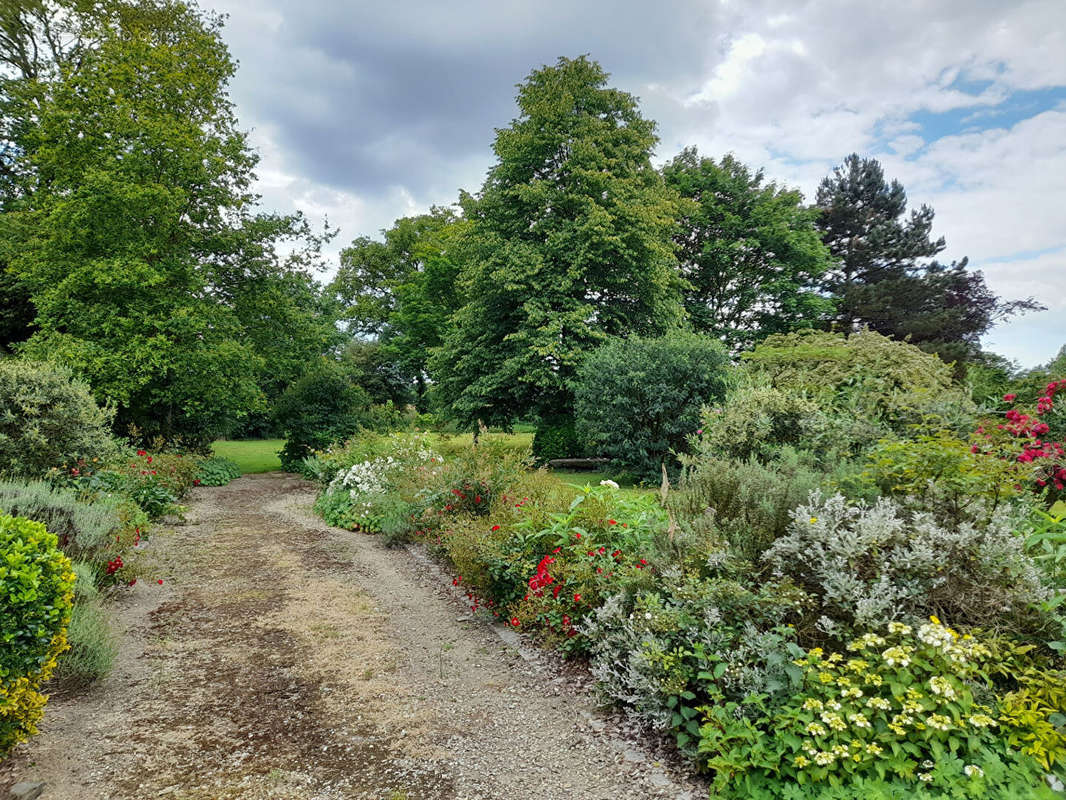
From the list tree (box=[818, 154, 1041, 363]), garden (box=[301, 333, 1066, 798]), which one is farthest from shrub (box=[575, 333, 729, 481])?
tree (box=[818, 154, 1041, 363])

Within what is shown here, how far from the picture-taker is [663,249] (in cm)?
1557

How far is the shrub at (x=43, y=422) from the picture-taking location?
20.6 feet

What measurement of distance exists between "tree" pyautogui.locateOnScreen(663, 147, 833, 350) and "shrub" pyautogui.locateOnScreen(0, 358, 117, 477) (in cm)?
1996

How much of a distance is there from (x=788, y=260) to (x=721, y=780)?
76.7ft

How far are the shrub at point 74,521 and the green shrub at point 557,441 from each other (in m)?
11.3

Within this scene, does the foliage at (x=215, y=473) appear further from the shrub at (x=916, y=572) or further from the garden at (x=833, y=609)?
the shrub at (x=916, y=572)

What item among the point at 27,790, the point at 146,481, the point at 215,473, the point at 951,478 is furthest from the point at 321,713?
the point at 215,473

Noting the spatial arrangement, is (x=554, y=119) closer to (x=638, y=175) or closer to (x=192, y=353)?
(x=638, y=175)

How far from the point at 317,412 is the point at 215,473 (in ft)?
12.6

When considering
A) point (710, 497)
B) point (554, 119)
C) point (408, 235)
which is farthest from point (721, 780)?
point (408, 235)

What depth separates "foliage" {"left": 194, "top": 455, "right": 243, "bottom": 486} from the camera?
44.2 feet

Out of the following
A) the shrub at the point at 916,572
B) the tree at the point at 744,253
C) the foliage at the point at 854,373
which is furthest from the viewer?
the tree at the point at 744,253

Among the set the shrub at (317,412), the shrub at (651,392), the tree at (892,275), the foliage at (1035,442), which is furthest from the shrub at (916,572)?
the tree at (892,275)

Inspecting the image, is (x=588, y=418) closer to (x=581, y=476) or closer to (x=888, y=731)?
(x=581, y=476)
